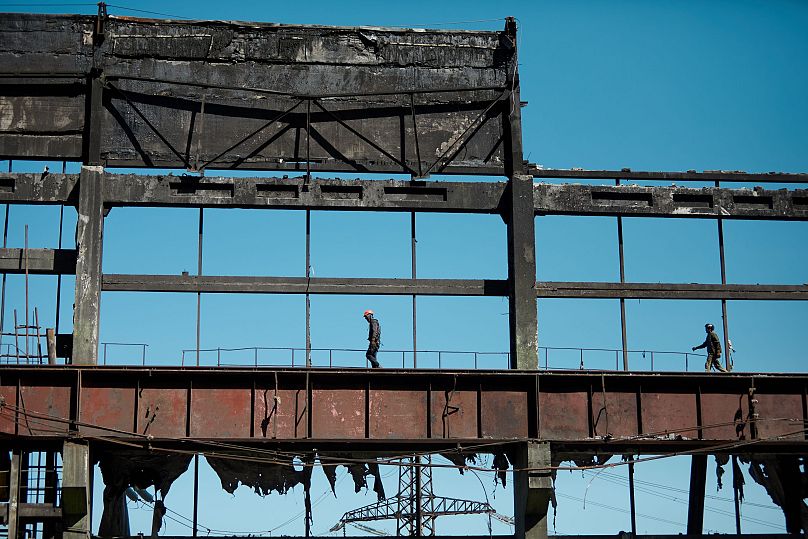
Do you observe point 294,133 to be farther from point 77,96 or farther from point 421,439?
point 421,439

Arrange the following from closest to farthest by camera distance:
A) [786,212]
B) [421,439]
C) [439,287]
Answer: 1. [421,439]
2. [439,287]
3. [786,212]

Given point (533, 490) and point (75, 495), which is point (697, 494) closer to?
point (533, 490)

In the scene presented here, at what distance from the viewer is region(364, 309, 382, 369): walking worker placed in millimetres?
24938

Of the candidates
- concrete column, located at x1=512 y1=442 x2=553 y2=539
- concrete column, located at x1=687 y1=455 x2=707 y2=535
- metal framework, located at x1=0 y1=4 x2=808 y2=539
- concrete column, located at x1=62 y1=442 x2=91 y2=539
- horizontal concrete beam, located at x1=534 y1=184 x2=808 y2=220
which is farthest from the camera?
concrete column, located at x1=687 y1=455 x2=707 y2=535

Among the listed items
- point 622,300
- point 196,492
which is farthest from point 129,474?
point 622,300

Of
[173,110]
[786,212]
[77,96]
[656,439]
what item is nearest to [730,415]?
[656,439]

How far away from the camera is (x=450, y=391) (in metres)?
24.5

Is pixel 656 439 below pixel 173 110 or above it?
below

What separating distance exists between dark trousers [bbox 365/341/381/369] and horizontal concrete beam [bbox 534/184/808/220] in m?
4.77

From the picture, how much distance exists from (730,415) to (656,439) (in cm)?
170

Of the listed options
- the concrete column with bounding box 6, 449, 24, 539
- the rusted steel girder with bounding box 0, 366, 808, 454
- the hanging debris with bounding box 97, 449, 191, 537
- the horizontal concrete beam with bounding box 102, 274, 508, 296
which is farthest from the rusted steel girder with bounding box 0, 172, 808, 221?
the concrete column with bounding box 6, 449, 24, 539

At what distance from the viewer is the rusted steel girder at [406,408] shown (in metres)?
23.8

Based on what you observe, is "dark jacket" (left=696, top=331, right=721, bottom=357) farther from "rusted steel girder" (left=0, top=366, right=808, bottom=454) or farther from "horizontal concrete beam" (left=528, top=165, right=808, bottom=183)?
"horizontal concrete beam" (left=528, top=165, right=808, bottom=183)

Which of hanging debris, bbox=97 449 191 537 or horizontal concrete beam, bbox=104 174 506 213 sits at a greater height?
horizontal concrete beam, bbox=104 174 506 213
